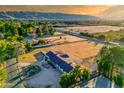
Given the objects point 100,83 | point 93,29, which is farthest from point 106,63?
Result: point 93,29

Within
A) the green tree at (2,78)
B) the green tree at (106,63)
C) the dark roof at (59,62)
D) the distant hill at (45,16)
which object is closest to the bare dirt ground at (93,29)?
the distant hill at (45,16)

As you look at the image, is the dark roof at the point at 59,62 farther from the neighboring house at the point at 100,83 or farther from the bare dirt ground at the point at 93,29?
the bare dirt ground at the point at 93,29

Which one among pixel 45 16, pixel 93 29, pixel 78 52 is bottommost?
pixel 78 52

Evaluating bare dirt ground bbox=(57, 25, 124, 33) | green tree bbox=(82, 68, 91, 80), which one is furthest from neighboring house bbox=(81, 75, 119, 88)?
bare dirt ground bbox=(57, 25, 124, 33)

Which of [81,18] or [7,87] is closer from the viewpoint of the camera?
[7,87]

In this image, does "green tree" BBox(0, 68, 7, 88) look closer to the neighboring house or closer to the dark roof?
the dark roof

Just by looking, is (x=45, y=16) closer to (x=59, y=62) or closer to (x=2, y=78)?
(x=59, y=62)

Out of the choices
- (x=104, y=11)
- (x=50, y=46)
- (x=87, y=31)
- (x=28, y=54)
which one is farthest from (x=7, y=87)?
(x=104, y=11)
